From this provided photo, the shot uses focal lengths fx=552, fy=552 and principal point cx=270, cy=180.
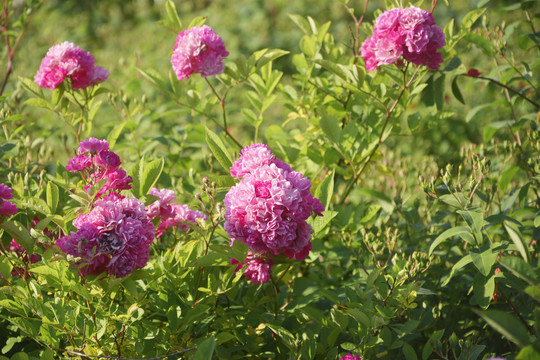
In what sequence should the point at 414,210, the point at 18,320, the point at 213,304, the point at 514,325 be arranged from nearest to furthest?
the point at 514,325 → the point at 18,320 → the point at 213,304 → the point at 414,210

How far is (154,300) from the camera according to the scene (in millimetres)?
1315

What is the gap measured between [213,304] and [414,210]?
0.82 metres

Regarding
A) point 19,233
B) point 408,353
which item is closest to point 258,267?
point 408,353

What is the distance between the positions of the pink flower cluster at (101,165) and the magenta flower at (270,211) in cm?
27

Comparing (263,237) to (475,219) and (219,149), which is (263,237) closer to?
(219,149)

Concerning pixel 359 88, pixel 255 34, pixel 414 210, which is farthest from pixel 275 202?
pixel 255 34

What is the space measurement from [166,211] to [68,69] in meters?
0.61

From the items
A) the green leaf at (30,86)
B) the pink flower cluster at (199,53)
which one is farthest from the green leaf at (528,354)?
the green leaf at (30,86)

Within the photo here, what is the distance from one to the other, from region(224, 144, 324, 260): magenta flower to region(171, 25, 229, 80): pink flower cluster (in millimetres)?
539

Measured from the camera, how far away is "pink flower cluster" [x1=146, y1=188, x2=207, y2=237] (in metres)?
1.29

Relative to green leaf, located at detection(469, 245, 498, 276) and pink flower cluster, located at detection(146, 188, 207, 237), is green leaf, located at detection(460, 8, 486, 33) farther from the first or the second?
pink flower cluster, located at detection(146, 188, 207, 237)

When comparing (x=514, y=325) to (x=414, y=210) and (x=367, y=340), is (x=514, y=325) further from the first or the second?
(x=414, y=210)

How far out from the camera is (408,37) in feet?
4.74

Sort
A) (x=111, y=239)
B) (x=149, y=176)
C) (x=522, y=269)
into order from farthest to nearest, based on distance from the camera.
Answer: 1. (x=149, y=176)
2. (x=111, y=239)
3. (x=522, y=269)
